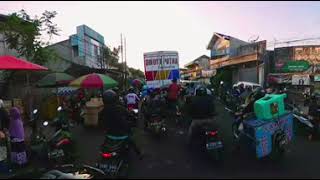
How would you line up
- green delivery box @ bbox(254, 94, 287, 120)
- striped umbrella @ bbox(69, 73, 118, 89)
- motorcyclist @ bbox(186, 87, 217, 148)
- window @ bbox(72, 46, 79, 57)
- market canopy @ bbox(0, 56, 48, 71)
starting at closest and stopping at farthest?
1. green delivery box @ bbox(254, 94, 287, 120)
2. motorcyclist @ bbox(186, 87, 217, 148)
3. market canopy @ bbox(0, 56, 48, 71)
4. striped umbrella @ bbox(69, 73, 118, 89)
5. window @ bbox(72, 46, 79, 57)

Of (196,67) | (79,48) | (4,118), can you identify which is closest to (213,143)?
(4,118)

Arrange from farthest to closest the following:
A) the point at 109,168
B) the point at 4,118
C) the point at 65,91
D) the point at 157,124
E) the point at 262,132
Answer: the point at 65,91, the point at 157,124, the point at 4,118, the point at 262,132, the point at 109,168

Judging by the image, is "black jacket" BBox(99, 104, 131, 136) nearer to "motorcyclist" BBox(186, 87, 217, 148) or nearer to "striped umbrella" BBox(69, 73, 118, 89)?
"motorcyclist" BBox(186, 87, 217, 148)

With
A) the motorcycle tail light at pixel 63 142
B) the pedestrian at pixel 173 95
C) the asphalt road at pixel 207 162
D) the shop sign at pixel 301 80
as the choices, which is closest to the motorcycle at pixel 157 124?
the asphalt road at pixel 207 162

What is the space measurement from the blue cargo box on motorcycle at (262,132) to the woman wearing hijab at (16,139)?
205 inches

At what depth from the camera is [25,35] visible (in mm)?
14453

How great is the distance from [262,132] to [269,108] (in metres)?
0.57

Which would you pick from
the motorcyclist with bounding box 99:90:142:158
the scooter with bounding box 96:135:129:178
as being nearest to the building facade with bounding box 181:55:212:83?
the motorcyclist with bounding box 99:90:142:158

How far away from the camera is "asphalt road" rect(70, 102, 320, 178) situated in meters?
5.96

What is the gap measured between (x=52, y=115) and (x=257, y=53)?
16.3 meters

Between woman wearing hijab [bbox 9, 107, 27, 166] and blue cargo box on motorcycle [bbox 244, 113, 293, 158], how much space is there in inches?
205

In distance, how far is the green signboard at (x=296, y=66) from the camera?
19.1m

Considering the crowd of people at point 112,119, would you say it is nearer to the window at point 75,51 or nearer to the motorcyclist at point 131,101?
the motorcyclist at point 131,101

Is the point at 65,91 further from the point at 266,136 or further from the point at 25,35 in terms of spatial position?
the point at 266,136
